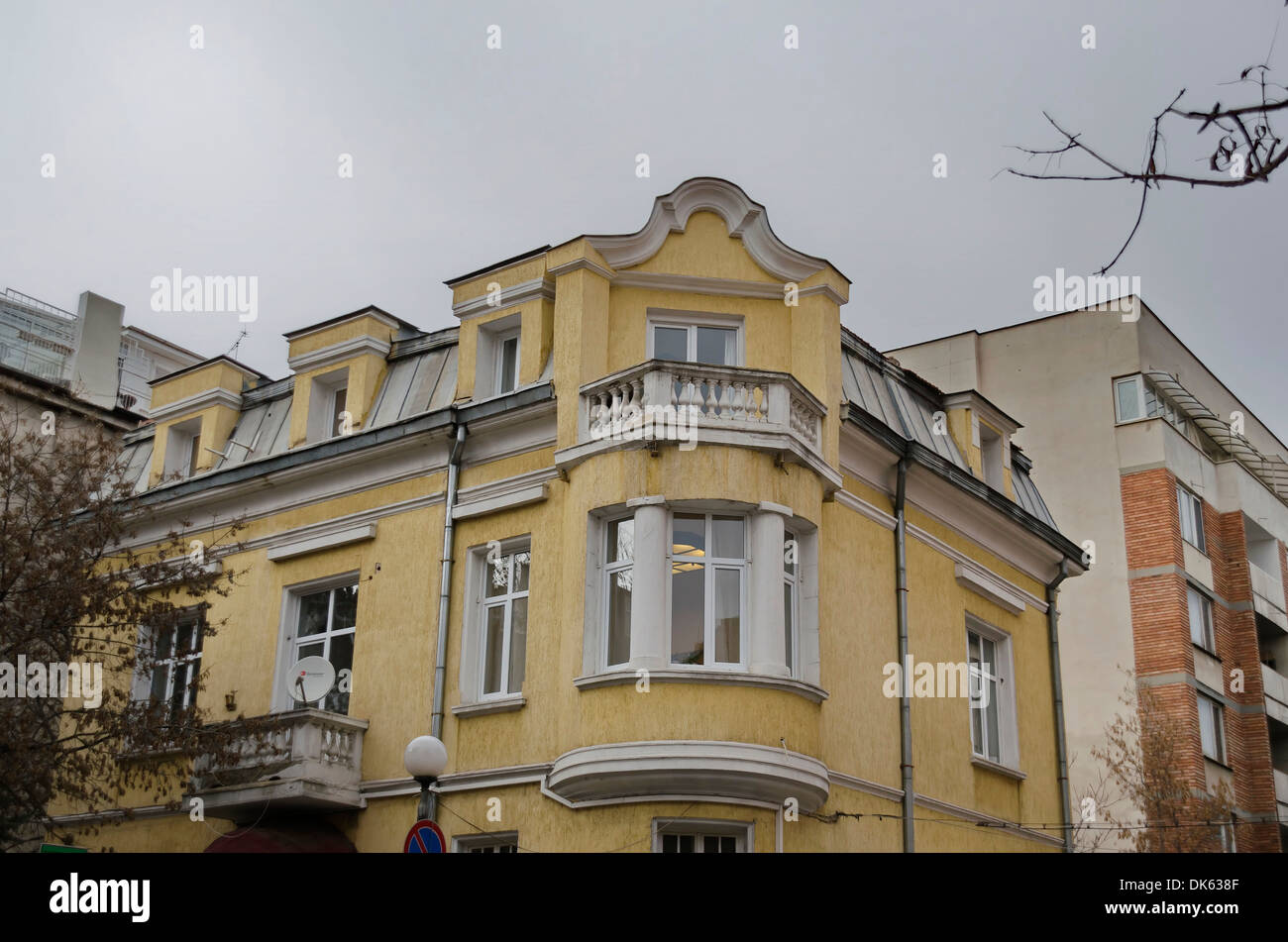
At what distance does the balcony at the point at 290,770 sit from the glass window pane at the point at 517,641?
2350mm

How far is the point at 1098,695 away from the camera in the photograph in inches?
1401

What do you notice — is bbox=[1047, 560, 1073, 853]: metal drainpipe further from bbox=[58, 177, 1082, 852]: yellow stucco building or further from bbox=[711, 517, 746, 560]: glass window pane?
bbox=[711, 517, 746, 560]: glass window pane

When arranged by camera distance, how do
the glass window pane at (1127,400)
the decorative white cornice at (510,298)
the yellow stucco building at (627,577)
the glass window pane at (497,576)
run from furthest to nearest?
the glass window pane at (1127,400)
the decorative white cornice at (510,298)
the glass window pane at (497,576)
the yellow stucco building at (627,577)

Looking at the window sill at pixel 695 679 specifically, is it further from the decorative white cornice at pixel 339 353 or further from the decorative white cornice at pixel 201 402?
the decorative white cornice at pixel 201 402

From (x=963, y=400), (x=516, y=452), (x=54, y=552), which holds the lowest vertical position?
(x=54, y=552)

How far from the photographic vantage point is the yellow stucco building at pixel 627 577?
1731cm

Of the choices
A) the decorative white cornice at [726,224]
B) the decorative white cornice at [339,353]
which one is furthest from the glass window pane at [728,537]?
the decorative white cornice at [339,353]

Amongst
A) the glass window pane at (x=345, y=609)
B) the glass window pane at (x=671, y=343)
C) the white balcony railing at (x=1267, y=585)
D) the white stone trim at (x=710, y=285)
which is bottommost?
the glass window pane at (x=345, y=609)

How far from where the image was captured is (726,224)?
19875 mm

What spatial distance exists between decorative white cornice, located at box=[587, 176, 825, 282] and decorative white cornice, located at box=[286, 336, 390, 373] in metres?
4.67

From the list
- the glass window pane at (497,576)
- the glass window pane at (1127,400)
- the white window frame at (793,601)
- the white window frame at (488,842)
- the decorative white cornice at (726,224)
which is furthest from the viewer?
the glass window pane at (1127,400)

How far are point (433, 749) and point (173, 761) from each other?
746 centimetres
